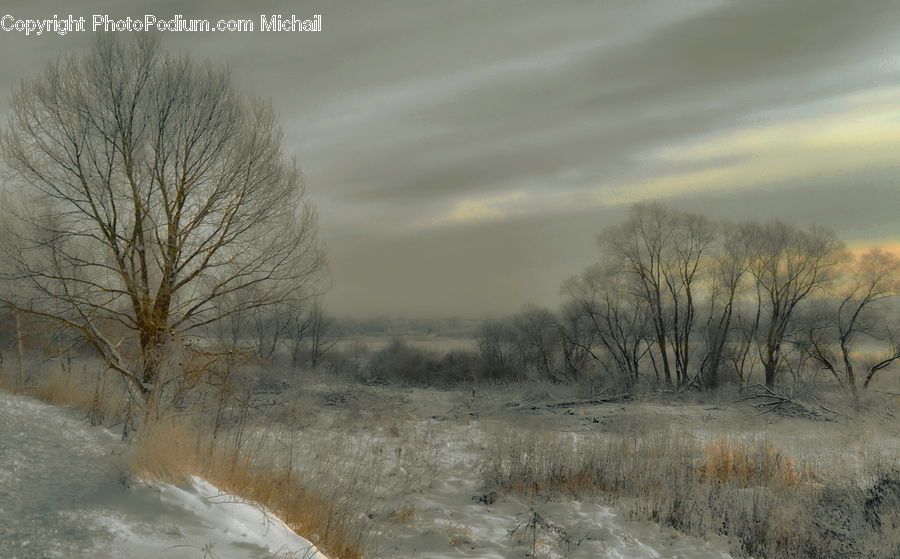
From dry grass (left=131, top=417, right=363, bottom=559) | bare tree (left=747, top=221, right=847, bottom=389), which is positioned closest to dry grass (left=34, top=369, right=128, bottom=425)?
dry grass (left=131, top=417, right=363, bottom=559)

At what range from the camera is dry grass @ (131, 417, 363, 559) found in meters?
4.58

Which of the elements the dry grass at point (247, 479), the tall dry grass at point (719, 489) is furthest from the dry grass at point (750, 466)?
the dry grass at point (247, 479)

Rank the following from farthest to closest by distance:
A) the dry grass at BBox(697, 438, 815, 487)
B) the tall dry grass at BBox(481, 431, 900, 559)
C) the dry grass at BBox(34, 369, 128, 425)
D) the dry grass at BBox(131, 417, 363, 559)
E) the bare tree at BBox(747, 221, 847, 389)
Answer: the bare tree at BBox(747, 221, 847, 389), the dry grass at BBox(697, 438, 815, 487), the dry grass at BBox(34, 369, 128, 425), the tall dry grass at BBox(481, 431, 900, 559), the dry grass at BBox(131, 417, 363, 559)

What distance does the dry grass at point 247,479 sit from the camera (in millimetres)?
4578

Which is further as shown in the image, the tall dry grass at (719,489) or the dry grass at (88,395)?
the dry grass at (88,395)

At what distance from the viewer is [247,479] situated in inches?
222

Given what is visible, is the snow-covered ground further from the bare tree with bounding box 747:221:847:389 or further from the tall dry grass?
the bare tree with bounding box 747:221:847:389

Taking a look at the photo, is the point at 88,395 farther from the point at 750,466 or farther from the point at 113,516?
the point at 750,466

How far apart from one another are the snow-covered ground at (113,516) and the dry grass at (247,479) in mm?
181

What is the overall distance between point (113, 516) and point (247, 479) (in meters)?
1.80

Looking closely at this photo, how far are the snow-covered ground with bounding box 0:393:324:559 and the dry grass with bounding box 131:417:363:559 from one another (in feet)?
0.59

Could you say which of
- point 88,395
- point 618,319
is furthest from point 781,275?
point 88,395

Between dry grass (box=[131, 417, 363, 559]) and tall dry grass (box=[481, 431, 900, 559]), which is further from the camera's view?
tall dry grass (box=[481, 431, 900, 559])

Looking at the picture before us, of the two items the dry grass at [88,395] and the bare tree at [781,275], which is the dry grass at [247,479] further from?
the bare tree at [781,275]
